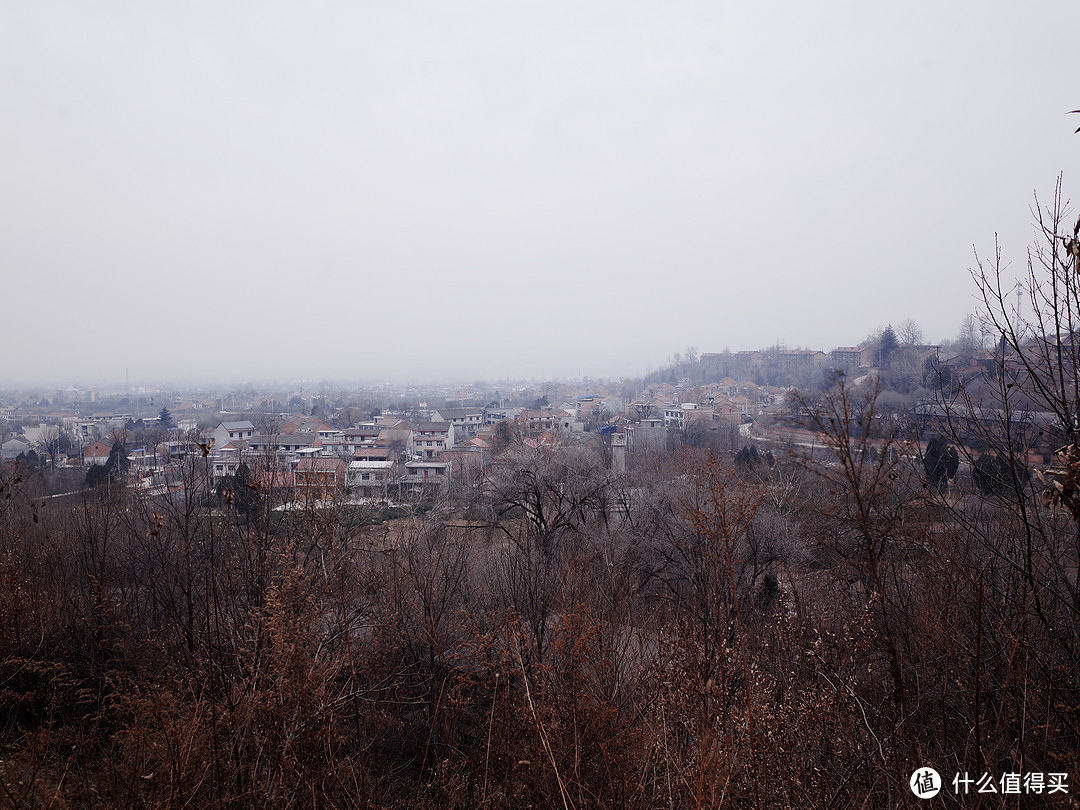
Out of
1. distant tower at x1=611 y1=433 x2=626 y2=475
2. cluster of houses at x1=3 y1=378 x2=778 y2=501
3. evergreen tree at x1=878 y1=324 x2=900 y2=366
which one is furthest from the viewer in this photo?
evergreen tree at x1=878 y1=324 x2=900 y2=366

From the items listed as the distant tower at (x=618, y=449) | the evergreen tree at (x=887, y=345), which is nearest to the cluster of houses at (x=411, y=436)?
the distant tower at (x=618, y=449)

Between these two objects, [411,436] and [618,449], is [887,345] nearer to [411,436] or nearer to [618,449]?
A: [618,449]

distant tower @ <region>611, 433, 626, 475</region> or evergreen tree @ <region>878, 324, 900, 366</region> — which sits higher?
evergreen tree @ <region>878, 324, 900, 366</region>

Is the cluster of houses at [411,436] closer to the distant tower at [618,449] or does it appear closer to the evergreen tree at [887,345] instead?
the distant tower at [618,449]

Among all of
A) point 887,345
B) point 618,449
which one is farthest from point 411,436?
point 887,345

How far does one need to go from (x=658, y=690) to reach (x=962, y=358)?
37.4 feet

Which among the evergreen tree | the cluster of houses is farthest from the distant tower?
the evergreen tree

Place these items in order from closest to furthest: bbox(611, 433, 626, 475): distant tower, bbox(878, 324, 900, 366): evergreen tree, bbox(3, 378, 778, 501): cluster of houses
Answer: bbox(3, 378, 778, 501): cluster of houses → bbox(611, 433, 626, 475): distant tower → bbox(878, 324, 900, 366): evergreen tree

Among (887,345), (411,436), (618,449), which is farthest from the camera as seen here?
(411,436)


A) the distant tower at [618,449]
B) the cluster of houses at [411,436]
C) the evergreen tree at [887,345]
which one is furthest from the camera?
the evergreen tree at [887,345]

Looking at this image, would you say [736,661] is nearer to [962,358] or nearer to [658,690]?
[658,690]

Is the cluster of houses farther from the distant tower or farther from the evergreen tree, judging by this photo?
the evergreen tree

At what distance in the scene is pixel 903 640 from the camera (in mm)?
6246

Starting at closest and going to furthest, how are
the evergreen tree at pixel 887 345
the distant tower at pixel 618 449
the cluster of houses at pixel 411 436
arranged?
the cluster of houses at pixel 411 436
the distant tower at pixel 618 449
the evergreen tree at pixel 887 345
